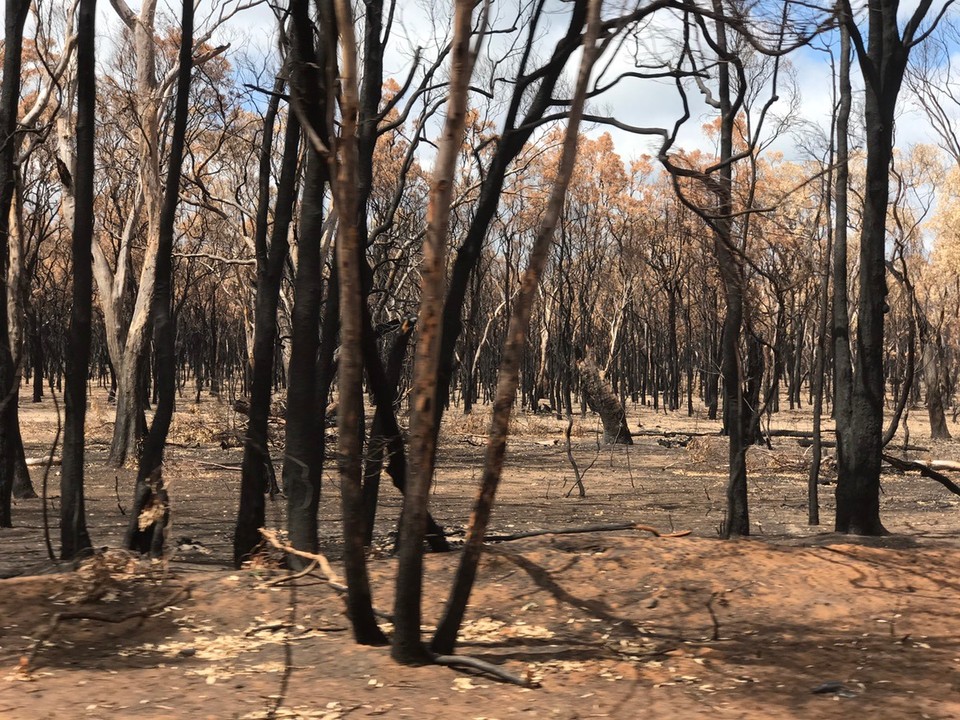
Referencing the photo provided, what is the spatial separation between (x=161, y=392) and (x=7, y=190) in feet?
10.4

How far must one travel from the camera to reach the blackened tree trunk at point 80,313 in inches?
259

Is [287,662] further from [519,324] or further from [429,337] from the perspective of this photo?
[519,324]

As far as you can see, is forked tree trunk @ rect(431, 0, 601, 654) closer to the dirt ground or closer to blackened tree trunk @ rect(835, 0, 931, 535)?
the dirt ground

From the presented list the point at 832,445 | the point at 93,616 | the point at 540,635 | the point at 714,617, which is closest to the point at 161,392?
the point at 93,616

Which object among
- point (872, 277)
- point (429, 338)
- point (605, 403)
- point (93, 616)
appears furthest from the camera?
point (605, 403)

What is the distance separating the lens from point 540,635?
525 cm

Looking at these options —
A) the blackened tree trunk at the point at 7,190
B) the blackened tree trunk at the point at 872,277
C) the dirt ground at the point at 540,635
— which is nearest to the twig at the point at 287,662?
the dirt ground at the point at 540,635

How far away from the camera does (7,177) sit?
868cm

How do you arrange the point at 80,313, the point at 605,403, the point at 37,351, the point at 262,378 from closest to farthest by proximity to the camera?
the point at 80,313 → the point at 262,378 → the point at 605,403 → the point at 37,351

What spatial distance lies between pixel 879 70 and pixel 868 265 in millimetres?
1877

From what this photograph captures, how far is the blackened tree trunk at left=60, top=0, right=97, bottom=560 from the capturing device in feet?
21.6

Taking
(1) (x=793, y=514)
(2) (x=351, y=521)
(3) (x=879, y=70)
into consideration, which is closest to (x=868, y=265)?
(3) (x=879, y=70)

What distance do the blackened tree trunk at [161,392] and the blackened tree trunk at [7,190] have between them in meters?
1.78

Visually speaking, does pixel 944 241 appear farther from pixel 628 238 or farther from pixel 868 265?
pixel 868 265
